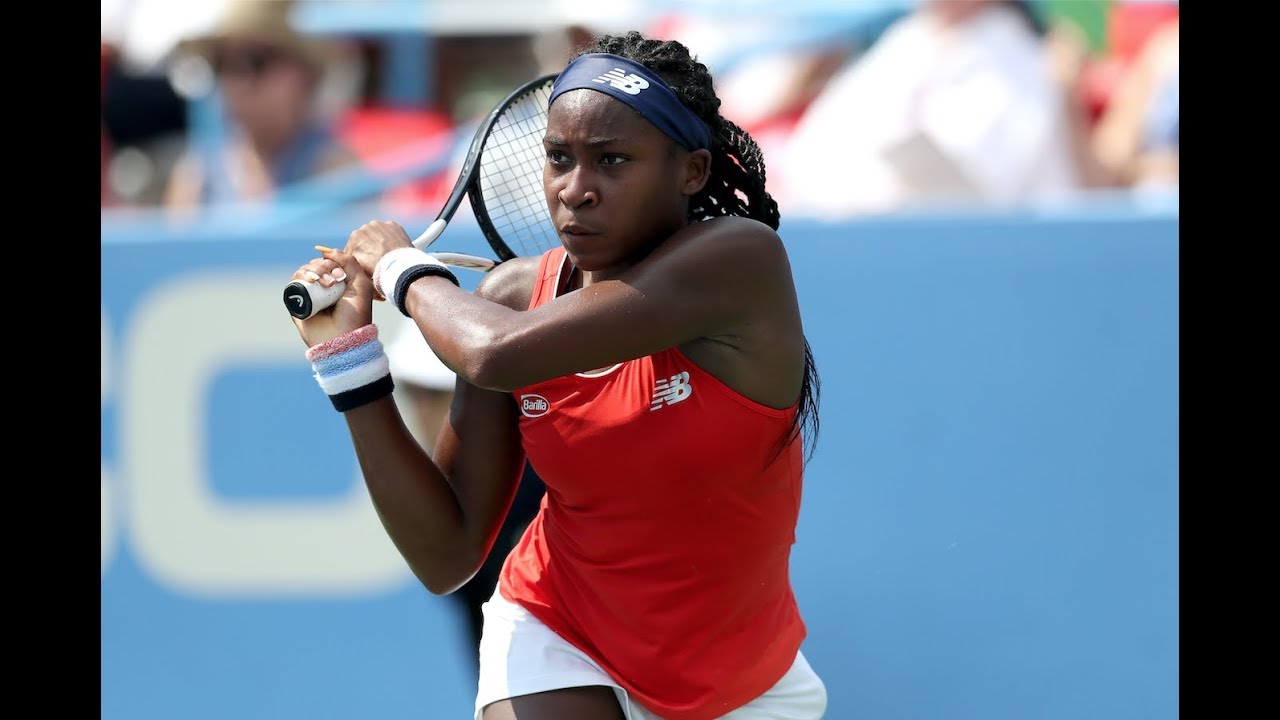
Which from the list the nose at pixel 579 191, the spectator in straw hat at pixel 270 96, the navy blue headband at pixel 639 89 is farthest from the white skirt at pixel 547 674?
the spectator in straw hat at pixel 270 96

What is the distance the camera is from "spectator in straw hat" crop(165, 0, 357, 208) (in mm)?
5039

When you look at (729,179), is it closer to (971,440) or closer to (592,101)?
(592,101)

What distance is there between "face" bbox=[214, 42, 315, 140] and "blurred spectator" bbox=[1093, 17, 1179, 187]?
113 inches

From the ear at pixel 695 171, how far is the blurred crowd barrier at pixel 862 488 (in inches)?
39.0

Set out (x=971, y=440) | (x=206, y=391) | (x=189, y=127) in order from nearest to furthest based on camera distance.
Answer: (x=971, y=440) → (x=206, y=391) → (x=189, y=127)

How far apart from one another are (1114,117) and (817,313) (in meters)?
2.40

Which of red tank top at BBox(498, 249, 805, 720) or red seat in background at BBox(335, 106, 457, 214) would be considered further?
red seat in background at BBox(335, 106, 457, 214)

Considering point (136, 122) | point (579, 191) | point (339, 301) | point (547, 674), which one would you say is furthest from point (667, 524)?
point (136, 122)

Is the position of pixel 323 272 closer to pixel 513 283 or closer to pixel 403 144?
pixel 513 283

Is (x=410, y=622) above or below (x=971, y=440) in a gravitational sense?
below

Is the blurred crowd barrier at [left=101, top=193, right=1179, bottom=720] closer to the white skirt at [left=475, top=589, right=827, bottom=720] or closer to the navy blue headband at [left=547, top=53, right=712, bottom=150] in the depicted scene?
the white skirt at [left=475, top=589, right=827, bottom=720]

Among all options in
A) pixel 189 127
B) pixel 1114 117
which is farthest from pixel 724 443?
pixel 189 127

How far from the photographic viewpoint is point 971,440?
3.17 metres

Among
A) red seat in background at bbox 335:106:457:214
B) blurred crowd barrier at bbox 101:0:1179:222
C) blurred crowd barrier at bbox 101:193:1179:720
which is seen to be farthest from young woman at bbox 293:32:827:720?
red seat in background at bbox 335:106:457:214
